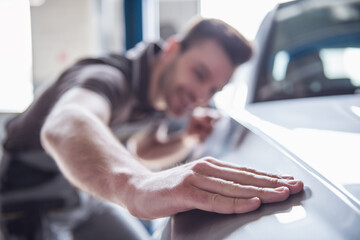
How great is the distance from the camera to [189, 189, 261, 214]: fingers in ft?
1.32

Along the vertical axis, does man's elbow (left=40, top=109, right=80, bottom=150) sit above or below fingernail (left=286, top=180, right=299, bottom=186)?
below

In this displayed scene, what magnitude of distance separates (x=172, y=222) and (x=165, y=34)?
2750 mm

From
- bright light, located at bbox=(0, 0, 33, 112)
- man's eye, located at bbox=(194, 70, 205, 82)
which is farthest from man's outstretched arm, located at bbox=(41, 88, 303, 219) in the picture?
bright light, located at bbox=(0, 0, 33, 112)

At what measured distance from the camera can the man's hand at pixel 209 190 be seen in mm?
411

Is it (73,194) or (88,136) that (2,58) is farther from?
(88,136)

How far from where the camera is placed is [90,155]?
0.61 metres

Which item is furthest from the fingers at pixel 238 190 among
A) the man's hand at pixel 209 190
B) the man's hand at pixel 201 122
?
the man's hand at pixel 201 122

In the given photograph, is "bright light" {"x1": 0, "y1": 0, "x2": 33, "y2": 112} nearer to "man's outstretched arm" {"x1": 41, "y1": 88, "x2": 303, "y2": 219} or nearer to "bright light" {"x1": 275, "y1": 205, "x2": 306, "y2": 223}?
"man's outstretched arm" {"x1": 41, "y1": 88, "x2": 303, "y2": 219}

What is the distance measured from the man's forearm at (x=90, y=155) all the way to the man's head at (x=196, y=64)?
2.67 feet

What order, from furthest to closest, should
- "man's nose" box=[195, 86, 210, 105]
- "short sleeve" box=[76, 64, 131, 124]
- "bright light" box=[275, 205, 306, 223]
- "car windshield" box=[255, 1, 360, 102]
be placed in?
1. "man's nose" box=[195, 86, 210, 105]
2. "car windshield" box=[255, 1, 360, 102]
3. "short sleeve" box=[76, 64, 131, 124]
4. "bright light" box=[275, 205, 306, 223]

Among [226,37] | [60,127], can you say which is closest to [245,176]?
[60,127]

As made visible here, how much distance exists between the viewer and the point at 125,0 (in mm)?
2951

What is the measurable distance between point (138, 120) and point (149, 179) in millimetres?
1144

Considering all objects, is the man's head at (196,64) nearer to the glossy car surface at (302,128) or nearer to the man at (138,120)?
the man at (138,120)
